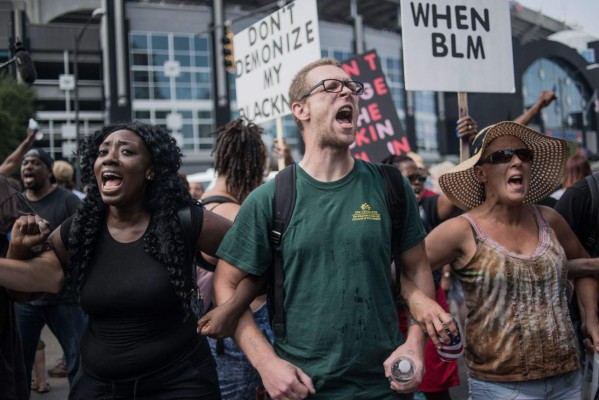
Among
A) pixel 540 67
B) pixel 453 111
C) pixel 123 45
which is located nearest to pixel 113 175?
pixel 123 45

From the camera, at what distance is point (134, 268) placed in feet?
8.73

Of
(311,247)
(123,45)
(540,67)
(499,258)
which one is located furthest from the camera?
(540,67)

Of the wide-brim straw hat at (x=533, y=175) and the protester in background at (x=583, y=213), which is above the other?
the wide-brim straw hat at (x=533, y=175)

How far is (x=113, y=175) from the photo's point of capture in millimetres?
2742

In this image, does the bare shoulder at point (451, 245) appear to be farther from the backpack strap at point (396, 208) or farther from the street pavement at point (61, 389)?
the street pavement at point (61, 389)

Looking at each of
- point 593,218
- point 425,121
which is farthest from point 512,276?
point 425,121

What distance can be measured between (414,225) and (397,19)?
59403mm

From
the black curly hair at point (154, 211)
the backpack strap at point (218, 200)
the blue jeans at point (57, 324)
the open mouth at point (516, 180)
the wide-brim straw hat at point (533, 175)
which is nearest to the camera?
the black curly hair at point (154, 211)

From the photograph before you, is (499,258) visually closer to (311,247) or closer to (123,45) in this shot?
(311,247)

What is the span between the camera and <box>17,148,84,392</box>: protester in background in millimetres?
4742

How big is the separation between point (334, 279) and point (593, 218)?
1.76m

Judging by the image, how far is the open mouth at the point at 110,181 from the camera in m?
2.72

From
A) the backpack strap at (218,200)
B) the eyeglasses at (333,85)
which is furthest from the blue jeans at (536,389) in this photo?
the backpack strap at (218,200)

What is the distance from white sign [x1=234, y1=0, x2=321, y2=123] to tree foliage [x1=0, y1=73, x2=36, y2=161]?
29.3 metres
